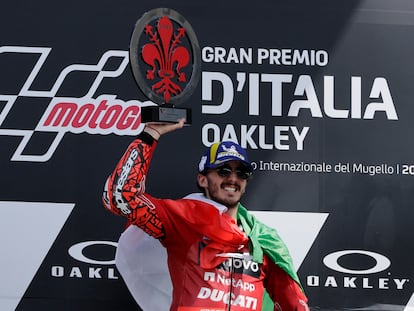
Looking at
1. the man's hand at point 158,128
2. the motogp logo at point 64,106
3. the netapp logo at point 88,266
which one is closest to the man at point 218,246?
the man's hand at point 158,128

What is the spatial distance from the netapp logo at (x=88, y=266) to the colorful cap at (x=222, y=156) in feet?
2.16

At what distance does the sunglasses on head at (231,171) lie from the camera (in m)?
2.98

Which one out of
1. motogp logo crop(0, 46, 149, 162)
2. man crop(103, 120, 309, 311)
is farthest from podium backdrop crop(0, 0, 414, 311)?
man crop(103, 120, 309, 311)

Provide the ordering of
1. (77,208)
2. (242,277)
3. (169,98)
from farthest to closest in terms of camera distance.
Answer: (77,208)
(242,277)
(169,98)

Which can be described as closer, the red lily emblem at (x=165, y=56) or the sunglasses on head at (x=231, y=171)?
the red lily emblem at (x=165, y=56)

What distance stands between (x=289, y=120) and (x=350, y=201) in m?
0.45

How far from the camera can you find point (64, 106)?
3.38 meters

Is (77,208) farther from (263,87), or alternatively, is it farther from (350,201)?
(350,201)

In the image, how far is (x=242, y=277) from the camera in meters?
3.01

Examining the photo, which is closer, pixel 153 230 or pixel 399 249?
pixel 153 230

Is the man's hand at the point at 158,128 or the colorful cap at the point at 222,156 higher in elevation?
the colorful cap at the point at 222,156

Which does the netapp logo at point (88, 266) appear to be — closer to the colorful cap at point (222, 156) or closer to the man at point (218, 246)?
the man at point (218, 246)

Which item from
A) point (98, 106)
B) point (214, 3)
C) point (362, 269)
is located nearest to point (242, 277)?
point (362, 269)

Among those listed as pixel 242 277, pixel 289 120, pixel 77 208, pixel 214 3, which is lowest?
pixel 242 277
